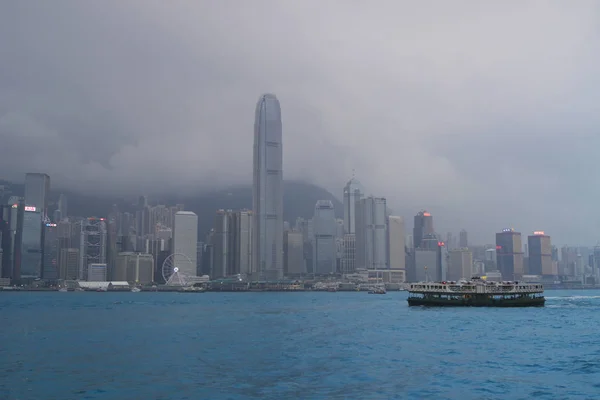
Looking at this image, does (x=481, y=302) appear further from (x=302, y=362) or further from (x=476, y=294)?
(x=302, y=362)

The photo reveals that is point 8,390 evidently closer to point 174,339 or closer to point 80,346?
point 80,346

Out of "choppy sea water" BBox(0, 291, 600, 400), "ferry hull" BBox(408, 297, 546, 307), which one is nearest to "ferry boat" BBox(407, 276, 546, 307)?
"ferry hull" BBox(408, 297, 546, 307)

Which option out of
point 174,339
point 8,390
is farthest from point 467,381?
point 174,339

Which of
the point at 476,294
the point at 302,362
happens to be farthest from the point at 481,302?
the point at 302,362

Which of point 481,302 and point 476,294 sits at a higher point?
point 476,294

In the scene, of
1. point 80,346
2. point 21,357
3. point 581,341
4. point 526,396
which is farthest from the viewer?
point 581,341

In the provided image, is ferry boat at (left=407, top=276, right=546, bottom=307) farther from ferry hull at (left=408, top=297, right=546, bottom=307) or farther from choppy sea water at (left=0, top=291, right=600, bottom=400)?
choppy sea water at (left=0, top=291, right=600, bottom=400)

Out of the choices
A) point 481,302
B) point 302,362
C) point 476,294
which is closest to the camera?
point 302,362

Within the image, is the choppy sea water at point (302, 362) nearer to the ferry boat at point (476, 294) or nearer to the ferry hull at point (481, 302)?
the ferry hull at point (481, 302)
